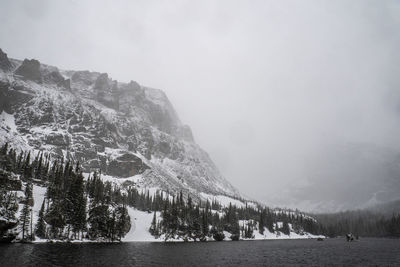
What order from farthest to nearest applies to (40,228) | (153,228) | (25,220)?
1. (153,228)
2. (40,228)
3. (25,220)

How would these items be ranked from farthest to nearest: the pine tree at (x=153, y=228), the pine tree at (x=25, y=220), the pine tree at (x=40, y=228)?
the pine tree at (x=153, y=228), the pine tree at (x=40, y=228), the pine tree at (x=25, y=220)

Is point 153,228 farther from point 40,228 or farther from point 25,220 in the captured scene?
point 25,220

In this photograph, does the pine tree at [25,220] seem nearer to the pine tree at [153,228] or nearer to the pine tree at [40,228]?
the pine tree at [40,228]

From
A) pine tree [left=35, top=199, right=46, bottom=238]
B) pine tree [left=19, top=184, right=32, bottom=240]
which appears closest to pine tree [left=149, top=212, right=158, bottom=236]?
pine tree [left=35, top=199, right=46, bottom=238]

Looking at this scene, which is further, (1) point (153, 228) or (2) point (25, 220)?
(1) point (153, 228)

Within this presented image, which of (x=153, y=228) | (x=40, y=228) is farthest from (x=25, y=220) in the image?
(x=153, y=228)

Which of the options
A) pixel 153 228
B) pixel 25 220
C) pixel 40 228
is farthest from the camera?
pixel 153 228

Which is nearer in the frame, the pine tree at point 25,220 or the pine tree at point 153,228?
the pine tree at point 25,220

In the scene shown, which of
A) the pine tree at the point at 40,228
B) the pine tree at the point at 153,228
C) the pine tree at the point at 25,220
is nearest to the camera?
the pine tree at the point at 25,220

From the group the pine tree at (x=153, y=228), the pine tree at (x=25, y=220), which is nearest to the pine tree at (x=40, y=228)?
the pine tree at (x=25, y=220)

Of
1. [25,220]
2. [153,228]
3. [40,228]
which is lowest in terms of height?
[153,228]

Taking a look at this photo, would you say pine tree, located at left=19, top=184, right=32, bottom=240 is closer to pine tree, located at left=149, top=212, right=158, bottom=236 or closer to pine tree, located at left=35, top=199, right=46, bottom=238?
pine tree, located at left=35, top=199, right=46, bottom=238

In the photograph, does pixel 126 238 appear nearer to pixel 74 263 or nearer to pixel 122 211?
pixel 122 211

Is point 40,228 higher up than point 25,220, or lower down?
lower down
